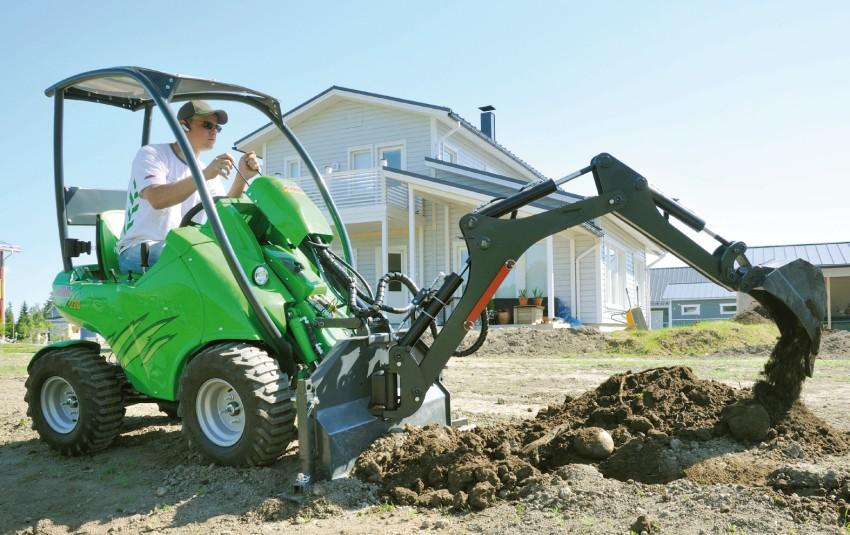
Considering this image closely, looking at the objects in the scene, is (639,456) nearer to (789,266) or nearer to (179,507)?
(789,266)

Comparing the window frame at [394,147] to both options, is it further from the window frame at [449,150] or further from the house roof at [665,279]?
the house roof at [665,279]

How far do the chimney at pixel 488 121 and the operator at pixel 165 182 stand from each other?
2115 centimetres

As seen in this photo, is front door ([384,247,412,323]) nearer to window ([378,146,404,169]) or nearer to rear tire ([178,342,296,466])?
window ([378,146,404,169])

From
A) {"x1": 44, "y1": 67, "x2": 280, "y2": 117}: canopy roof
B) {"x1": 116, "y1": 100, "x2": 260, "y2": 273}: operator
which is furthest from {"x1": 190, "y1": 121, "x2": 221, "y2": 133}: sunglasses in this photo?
{"x1": 44, "y1": 67, "x2": 280, "y2": 117}: canopy roof

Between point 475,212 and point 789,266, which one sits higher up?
point 475,212

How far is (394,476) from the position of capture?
12.7 feet

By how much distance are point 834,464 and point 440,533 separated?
215 centimetres

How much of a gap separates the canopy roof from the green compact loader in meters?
0.02

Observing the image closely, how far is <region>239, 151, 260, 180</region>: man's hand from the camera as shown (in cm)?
548

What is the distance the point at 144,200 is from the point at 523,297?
580 inches

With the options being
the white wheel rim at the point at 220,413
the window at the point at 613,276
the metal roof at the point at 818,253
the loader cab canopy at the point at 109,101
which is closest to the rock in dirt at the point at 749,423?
the white wheel rim at the point at 220,413

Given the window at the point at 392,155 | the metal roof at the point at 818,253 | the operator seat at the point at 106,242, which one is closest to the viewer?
the operator seat at the point at 106,242

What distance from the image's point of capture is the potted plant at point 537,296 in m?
19.0

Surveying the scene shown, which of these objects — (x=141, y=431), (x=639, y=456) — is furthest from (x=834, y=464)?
(x=141, y=431)
